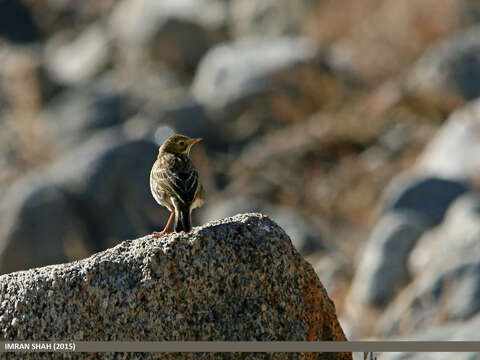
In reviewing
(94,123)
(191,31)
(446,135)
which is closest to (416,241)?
(446,135)

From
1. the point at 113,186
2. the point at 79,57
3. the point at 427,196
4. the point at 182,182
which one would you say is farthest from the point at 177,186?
the point at 79,57

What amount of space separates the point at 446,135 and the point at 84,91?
10955mm

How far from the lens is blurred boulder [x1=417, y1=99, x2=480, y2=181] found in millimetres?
15828

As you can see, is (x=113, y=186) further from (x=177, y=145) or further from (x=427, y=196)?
(x=177, y=145)

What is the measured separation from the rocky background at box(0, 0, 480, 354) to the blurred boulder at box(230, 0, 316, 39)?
0.06 meters

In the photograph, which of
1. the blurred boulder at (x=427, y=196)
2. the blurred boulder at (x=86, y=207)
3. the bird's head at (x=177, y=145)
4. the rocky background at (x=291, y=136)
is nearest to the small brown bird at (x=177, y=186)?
the bird's head at (x=177, y=145)

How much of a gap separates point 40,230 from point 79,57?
14545 mm

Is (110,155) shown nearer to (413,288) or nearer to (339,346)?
(413,288)

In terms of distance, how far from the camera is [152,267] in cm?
426

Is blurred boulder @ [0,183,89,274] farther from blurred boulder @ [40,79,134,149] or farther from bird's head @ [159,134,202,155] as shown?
bird's head @ [159,134,202,155]

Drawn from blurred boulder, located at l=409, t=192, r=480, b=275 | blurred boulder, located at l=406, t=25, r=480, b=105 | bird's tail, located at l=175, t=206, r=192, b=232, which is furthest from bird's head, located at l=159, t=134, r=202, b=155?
blurred boulder, located at l=406, t=25, r=480, b=105

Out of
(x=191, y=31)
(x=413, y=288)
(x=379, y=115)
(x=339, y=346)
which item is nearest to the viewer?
(x=339, y=346)

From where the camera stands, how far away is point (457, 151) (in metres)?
16.2

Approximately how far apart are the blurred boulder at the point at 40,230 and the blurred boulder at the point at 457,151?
550 centimetres
